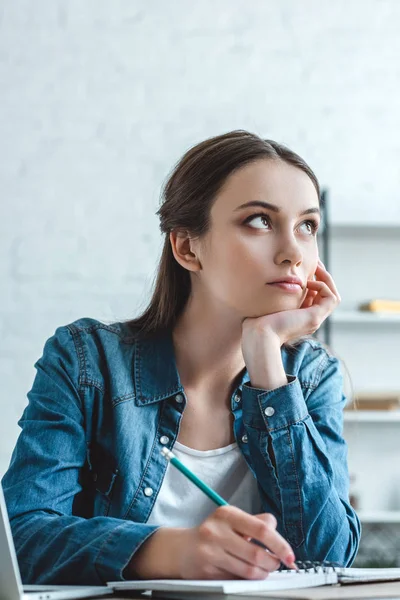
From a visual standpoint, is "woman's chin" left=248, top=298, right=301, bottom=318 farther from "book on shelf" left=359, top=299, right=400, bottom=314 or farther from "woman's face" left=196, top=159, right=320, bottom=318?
"book on shelf" left=359, top=299, right=400, bottom=314

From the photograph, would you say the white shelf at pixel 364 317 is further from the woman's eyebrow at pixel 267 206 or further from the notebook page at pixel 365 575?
the notebook page at pixel 365 575

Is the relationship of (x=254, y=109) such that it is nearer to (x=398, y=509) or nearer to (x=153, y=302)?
(x=398, y=509)

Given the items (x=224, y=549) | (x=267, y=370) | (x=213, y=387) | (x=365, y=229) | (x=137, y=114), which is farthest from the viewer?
(x=137, y=114)

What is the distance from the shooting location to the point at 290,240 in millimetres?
1229

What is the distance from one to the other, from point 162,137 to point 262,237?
7.47ft

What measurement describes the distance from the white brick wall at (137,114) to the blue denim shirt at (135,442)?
6.70ft

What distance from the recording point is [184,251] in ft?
4.50

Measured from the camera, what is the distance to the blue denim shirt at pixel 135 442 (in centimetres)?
111

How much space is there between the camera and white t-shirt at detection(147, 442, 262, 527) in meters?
1.21

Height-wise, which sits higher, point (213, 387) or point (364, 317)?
point (364, 317)

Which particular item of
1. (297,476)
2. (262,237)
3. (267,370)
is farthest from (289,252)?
(297,476)

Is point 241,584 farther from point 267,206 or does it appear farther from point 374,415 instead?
point 374,415

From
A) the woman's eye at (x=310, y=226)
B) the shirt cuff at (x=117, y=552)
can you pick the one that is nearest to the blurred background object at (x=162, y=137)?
the woman's eye at (x=310, y=226)

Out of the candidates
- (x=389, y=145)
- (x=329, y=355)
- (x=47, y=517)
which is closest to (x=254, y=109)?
(x=389, y=145)
